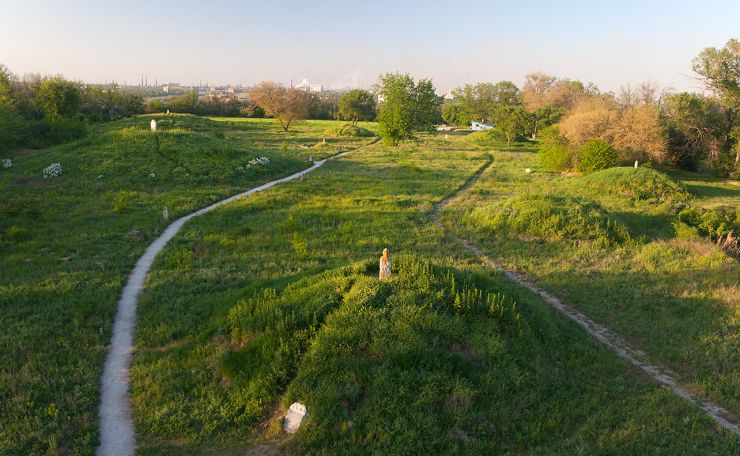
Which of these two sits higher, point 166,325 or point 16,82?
point 16,82

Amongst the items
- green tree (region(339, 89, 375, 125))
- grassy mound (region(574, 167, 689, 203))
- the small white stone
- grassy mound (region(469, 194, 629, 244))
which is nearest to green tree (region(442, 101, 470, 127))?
green tree (region(339, 89, 375, 125))

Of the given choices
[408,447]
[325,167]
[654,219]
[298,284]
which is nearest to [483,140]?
[325,167]

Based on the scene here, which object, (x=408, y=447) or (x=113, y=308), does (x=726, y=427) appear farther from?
(x=113, y=308)

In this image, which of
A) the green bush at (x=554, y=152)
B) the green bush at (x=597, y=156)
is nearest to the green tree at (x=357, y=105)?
the green bush at (x=554, y=152)

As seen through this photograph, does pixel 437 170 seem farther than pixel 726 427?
Yes

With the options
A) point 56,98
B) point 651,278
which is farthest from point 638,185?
point 56,98

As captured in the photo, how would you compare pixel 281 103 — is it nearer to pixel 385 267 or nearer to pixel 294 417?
pixel 385 267

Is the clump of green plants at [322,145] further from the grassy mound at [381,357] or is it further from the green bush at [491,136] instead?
the grassy mound at [381,357]
